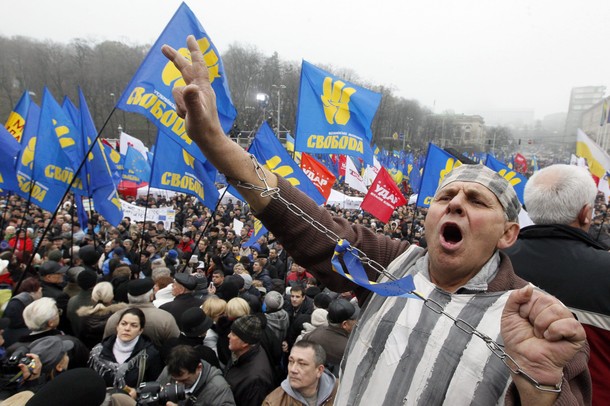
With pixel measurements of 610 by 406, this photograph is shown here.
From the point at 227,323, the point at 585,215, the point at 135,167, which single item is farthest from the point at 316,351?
the point at 135,167

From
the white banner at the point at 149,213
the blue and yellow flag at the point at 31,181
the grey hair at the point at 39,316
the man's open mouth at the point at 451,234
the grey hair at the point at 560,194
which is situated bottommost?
the white banner at the point at 149,213

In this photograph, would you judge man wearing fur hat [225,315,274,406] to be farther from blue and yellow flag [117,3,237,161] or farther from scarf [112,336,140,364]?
blue and yellow flag [117,3,237,161]

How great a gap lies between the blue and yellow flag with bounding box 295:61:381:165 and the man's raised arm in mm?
5037

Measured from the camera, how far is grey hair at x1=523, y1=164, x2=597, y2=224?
185 centimetres

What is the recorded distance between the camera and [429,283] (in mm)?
1323

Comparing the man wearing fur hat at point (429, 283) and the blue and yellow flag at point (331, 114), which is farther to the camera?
the blue and yellow flag at point (331, 114)

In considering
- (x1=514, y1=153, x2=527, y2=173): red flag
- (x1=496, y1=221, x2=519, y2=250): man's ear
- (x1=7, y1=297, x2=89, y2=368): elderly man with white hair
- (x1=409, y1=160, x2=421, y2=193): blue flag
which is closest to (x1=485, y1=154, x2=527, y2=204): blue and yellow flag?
(x1=496, y1=221, x2=519, y2=250): man's ear

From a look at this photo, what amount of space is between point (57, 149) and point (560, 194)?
745cm

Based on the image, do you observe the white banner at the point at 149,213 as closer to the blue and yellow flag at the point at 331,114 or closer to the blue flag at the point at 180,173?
the blue flag at the point at 180,173

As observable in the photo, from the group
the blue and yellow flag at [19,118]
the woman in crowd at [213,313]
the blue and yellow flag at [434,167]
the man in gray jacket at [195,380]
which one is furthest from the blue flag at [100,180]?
the blue and yellow flag at [434,167]

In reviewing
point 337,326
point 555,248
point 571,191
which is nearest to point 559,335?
point 555,248

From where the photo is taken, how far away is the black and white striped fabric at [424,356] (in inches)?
42.4

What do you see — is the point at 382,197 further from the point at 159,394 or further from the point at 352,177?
the point at 159,394

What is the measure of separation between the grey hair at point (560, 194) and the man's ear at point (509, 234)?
0.69 m
